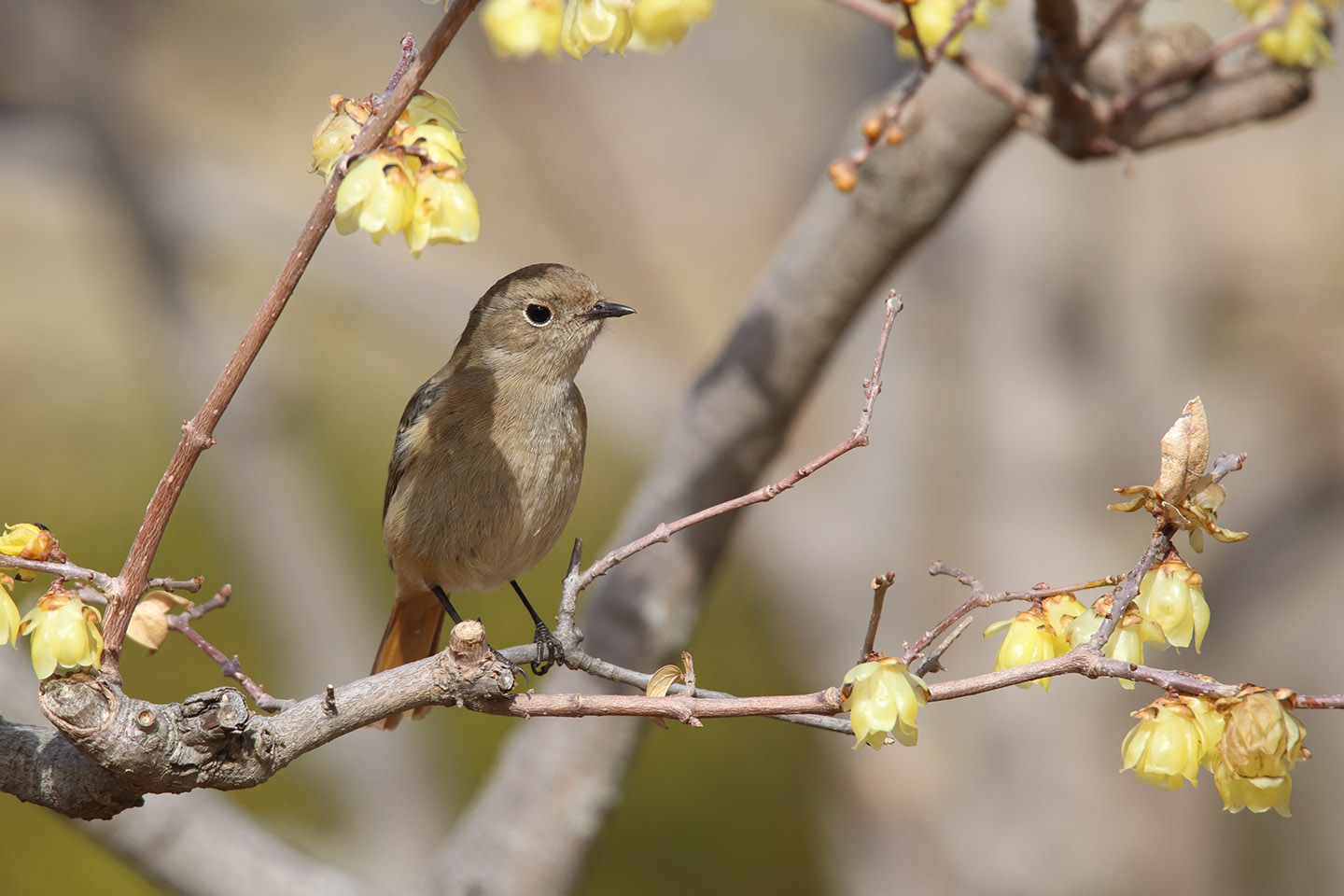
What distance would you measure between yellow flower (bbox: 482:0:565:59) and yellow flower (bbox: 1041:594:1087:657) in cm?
105

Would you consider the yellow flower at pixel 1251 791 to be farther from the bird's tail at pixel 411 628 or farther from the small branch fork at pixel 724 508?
the bird's tail at pixel 411 628

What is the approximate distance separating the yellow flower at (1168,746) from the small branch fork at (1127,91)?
142cm

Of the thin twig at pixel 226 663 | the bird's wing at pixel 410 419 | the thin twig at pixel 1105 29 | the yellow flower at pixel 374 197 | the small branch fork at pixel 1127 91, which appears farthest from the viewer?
the bird's wing at pixel 410 419

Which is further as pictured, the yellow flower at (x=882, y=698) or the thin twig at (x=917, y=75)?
the thin twig at (x=917, y=75)

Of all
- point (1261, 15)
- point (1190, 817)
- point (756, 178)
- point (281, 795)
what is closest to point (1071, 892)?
point (1190, 817)

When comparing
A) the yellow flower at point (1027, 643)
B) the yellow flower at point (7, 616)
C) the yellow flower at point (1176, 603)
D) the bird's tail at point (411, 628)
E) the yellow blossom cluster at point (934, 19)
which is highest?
the yellow blossom cluster at point (934, 19)

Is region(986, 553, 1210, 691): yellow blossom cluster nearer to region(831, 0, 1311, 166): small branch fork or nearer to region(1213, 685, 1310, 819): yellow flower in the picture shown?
region(1213, 685, 1310, 819): yellow flower

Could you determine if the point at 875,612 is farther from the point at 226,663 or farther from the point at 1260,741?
the point at 226,663

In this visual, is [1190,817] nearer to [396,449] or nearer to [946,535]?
[946,535]

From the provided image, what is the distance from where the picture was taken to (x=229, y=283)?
733cm

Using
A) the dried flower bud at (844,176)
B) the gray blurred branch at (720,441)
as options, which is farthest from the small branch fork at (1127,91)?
the dried flower bud at (844,176)

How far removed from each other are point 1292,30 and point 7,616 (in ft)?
8.34

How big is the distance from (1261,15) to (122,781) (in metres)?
2.58

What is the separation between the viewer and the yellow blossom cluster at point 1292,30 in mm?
2486
